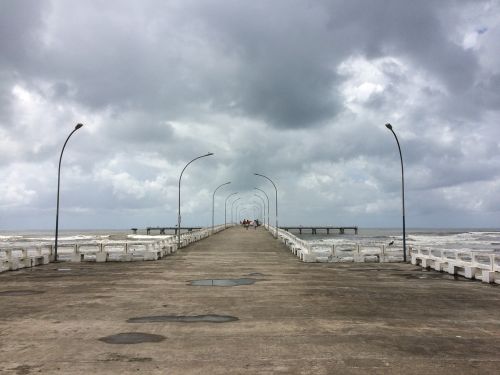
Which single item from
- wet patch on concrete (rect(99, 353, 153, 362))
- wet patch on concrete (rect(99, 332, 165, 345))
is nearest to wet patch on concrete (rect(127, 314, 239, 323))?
wet patch on concrete (rect(99, 332, 165, 345))

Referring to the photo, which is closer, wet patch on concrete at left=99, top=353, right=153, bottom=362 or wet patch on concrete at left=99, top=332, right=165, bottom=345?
wet patch on concrete at left=99, top=353, right=153, bottom=362

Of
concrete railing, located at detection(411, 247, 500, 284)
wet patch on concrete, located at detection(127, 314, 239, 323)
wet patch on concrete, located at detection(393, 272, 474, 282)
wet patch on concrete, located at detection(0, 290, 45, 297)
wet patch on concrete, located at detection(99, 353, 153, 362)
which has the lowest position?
wet patch on concrete, located at detection(0, 290, 45, 297)

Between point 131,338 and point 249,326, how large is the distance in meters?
2.42

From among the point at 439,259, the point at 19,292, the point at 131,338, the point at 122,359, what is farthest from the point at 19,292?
the point at 439,259

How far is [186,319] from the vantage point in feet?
35.8

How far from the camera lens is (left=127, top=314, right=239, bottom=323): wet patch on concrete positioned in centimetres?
1070

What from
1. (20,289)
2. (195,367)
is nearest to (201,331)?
(195,367)

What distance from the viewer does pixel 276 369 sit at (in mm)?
6977

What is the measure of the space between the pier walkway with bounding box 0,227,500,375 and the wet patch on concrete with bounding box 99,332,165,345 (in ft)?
0.06

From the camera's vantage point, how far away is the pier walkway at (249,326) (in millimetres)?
7309

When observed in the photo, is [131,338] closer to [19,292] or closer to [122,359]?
[122,359]

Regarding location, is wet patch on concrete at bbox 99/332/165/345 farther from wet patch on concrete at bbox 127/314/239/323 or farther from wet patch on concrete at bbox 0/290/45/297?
wet patch on concrete at bbox 0/290/45/297

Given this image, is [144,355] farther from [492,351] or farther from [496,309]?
[496,309]

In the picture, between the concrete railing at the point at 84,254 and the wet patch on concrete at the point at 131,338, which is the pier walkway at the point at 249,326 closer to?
the wet patch on concrete at the point at 131,338
